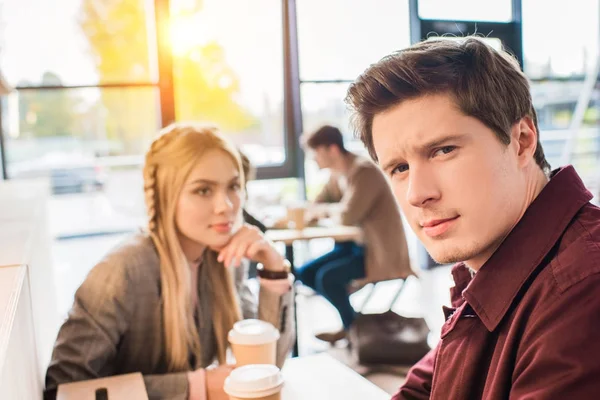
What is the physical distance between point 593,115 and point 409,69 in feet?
19.9

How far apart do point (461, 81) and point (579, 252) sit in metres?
0.33

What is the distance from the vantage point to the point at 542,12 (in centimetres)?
580

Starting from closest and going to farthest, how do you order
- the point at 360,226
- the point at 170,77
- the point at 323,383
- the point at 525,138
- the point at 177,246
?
1. the point at 525,138
2. the point at 323,383
3. the point at 177,246
4. the point at 360,226
5. the point at 170,77

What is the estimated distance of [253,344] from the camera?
130 cm

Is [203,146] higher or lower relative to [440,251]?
higher

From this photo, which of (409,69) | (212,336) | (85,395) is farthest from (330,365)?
(409,69)

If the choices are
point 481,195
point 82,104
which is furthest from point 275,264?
point 82,104

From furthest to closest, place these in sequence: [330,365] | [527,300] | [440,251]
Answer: [330,365], [440,251], [527,300]

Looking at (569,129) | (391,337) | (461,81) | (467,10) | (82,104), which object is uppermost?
(467,10)

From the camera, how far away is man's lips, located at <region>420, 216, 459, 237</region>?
0.97 metres

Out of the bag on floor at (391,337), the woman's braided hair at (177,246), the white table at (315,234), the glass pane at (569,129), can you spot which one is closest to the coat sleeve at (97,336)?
the woman's braided hair at (177,246)

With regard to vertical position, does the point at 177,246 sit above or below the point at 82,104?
below

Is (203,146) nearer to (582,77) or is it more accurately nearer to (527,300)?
(527,300)

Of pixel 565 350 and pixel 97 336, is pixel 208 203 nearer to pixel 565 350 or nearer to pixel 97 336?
pixel 97 336
